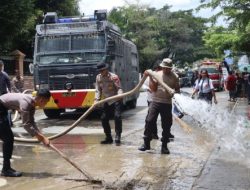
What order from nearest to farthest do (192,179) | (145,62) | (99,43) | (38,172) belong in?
(192,179)
(38,172)
(99,43)
(145,62)

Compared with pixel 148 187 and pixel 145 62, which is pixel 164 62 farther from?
pixel 145 62

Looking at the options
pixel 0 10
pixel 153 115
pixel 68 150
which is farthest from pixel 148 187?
pixel 0 10

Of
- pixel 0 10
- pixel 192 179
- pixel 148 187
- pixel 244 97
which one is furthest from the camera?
pixel 244 97

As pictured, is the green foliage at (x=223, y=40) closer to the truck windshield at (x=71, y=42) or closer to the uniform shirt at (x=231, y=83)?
the uniform shirt at (x=231, y=83)

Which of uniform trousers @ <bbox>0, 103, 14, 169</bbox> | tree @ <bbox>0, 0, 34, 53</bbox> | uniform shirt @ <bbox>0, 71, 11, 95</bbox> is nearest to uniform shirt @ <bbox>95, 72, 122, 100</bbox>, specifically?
uniform shirt @ <bbox>0, 71, 11, 95</bbox>

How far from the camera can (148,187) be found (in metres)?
6.84

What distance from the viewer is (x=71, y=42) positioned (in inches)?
637

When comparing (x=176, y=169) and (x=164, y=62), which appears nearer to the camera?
(x=176, y=169)

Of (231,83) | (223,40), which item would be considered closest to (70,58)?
(223,40)

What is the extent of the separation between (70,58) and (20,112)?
349 inches

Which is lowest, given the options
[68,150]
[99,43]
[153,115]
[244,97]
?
[244,97]

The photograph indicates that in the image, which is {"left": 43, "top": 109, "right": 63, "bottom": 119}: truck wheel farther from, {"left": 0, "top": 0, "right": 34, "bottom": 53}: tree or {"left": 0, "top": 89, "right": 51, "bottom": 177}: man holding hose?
{"left": 0, "top": 89, "right": 51, "bottom": 177}: man holding hose

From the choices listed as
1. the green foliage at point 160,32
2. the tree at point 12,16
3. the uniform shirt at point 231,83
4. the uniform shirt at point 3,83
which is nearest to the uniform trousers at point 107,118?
the uniform shirt at point 3,83

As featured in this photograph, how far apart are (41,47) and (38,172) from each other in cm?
899
